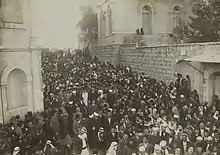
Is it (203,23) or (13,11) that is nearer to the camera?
(13,11)

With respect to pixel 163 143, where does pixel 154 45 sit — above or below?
above

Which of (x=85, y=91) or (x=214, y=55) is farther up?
(x=214, y=55)

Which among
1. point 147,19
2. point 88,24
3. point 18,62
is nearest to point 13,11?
point 18,62

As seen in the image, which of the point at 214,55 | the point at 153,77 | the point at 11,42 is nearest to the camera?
the point at 11,42

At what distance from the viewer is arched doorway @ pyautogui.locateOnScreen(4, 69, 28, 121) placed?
5.97ft

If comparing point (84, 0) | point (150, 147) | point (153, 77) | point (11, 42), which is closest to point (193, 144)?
point (150, 147)

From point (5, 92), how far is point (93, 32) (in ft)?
2.19

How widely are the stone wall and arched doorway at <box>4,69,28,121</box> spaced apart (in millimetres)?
488

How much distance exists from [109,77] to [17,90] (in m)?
Answer: 0.60

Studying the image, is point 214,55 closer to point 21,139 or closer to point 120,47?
point 120,47

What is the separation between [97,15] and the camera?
1964 mm

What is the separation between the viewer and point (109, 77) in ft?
6.73

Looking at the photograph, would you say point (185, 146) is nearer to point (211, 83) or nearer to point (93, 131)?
point (211, 83)

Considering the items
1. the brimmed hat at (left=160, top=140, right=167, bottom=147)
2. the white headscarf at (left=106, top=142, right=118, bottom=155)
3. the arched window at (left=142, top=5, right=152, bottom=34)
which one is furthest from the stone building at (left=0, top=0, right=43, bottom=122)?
the brimmed hat at (left=160, top=140, right=167, bottom=147)
